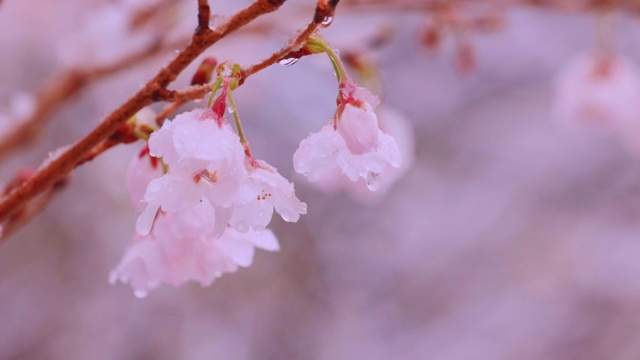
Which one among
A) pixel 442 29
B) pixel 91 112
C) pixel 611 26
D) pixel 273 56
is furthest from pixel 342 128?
pixel 91 112

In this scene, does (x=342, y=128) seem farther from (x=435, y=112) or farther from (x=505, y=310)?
(x=435, y=112)

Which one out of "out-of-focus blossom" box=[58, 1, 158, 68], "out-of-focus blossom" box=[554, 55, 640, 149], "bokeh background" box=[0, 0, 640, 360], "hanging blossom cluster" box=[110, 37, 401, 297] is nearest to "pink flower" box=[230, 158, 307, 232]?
"hanging blossom cluster" box=[110, 37, 401, 297]

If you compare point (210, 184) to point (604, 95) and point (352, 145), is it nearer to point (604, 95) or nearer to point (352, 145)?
point (352, 145)

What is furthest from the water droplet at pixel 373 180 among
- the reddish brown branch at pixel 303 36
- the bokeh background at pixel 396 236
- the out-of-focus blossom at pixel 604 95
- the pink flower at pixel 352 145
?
the bokeh background at pixel 396 236

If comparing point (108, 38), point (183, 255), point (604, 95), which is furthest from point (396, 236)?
point (183, 255)

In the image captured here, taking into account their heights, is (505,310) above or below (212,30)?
below

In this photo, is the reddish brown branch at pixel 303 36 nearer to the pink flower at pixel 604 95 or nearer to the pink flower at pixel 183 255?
the pink flower at pixel 183 255
